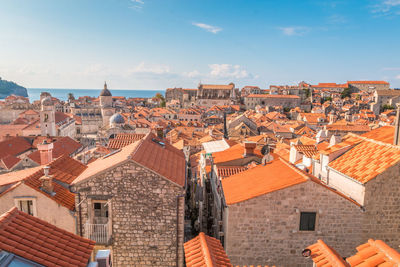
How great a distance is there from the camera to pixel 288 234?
10.2 m

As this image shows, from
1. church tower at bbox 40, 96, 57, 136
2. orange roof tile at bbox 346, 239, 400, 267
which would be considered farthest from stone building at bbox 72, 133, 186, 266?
church tower at bbox 40, 96, 57, 136

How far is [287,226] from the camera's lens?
33.2ft

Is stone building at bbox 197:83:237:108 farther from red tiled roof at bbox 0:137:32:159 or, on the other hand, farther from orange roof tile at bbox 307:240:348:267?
orange roof tile at bbox 307:240:348:267

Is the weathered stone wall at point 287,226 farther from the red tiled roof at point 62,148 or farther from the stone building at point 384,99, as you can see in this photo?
the stone building at point 384,99

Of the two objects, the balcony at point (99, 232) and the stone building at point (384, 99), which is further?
the stone building at point (384, 99)

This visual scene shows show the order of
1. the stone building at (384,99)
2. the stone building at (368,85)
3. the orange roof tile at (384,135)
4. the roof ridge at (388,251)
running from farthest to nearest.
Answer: the stone building at (368,85)
the stone building at (384,99)
the orange roof tile at (384,135)
the roof ridge at (388,251)

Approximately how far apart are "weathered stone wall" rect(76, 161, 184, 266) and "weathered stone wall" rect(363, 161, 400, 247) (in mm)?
7002

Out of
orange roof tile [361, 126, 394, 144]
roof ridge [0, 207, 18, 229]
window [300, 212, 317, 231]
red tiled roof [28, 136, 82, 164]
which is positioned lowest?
red tiled roof [28, 136, 82, 164]

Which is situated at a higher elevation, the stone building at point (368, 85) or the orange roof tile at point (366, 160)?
the stone building at point (368, 85)

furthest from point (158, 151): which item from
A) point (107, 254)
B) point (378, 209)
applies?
point (378, 209)

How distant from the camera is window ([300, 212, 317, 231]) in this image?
10055 mm

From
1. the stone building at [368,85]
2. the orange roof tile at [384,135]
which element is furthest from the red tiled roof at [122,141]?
the stone building at [368,85]

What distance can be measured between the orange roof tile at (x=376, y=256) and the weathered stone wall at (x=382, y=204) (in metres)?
4.94

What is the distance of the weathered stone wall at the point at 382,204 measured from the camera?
33.0ft
